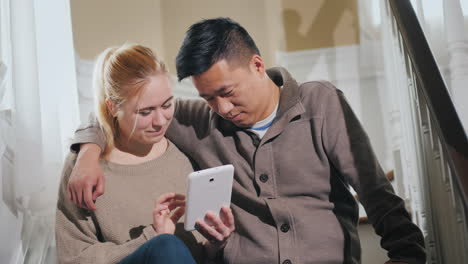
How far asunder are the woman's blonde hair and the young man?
46 millimetres

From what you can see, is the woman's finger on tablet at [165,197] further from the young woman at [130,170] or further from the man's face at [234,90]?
the man's face at [234,90]

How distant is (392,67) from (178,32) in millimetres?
972

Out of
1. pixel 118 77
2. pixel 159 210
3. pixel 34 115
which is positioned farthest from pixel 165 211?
pixel 34 115

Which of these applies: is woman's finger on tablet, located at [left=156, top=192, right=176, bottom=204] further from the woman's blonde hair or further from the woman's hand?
the woman's blonde hair

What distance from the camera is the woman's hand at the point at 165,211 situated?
5.04ft

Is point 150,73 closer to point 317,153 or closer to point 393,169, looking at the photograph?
point 317,153

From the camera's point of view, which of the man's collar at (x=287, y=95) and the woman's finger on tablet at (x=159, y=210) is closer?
the woman's finger on tablet at (x=159, y=210)

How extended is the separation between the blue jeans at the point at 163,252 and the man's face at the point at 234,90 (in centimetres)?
43

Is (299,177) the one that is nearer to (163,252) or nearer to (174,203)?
(174,203)

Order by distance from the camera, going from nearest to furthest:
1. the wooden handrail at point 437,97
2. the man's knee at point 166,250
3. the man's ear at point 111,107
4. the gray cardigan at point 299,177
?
the wooden handrail at point 437,97, the man's knee at point 166,250, the gray cardigan at point 299,177, the man's ear at point 111,107

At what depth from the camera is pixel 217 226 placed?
1560 millimetres

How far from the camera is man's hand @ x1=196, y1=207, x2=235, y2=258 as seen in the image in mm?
1548

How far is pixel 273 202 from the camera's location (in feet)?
5.38

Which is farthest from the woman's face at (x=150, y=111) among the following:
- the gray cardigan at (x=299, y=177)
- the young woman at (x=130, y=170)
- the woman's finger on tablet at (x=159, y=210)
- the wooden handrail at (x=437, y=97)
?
the wooden handrail at (x=437, y=97)
